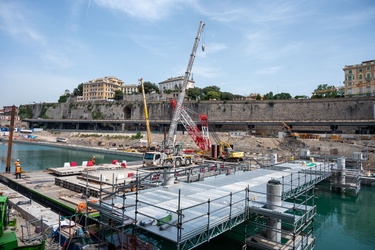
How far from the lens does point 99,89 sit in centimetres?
10962

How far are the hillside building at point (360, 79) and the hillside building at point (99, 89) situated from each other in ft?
281

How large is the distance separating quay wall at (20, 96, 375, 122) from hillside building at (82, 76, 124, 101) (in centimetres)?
1949

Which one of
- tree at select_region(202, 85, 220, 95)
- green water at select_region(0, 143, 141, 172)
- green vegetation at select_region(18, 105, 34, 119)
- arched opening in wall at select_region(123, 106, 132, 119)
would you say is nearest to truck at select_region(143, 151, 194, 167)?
green water at select_region(0, 143, 141, 172)

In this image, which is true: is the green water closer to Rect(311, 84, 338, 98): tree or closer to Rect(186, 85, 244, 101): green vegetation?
Rect(186, 85, 244, 101): green vegetation

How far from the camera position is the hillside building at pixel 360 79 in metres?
63.1

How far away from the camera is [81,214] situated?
38.3 feet

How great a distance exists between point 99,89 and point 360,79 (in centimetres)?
9171

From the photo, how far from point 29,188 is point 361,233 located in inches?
756

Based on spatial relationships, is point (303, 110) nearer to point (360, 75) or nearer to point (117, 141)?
point (360, 75)

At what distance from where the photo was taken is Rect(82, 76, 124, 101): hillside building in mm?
108875

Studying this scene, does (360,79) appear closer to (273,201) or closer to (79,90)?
(273,201)

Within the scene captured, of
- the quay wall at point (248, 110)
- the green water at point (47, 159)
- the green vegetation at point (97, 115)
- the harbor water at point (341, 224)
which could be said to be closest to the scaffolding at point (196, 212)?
the harbor water at point (341, 224)

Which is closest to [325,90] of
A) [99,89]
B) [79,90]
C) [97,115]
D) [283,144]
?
[283,144]

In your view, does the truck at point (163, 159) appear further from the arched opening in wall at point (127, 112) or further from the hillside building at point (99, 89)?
the hillside building at point (99, 89)
